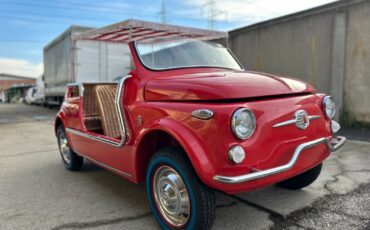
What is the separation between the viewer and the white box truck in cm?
1322

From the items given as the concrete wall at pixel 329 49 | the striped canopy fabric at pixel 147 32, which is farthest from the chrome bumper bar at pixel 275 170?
the concrete wall at pixel 329 49

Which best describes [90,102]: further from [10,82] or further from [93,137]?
[10,82]

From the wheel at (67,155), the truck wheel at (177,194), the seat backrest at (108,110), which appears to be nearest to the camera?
→ the truck wheel at (177,194)

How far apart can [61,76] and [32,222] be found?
13.9 m

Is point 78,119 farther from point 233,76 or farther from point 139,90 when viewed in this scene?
point 233,76

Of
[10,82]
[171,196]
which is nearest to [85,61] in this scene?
[171,196]

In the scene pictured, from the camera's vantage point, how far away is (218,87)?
2545 mm

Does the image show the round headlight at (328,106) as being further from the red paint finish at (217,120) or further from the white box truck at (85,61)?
the white box truck at (85,61)

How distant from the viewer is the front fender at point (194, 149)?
236 centimetres

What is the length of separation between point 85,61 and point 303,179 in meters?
11.4

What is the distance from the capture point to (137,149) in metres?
3.11

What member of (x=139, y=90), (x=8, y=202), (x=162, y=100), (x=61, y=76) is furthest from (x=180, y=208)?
(x=61, y=76)

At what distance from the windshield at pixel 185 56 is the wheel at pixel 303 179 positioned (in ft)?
4.86

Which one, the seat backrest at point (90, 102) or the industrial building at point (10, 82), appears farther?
the industrial building at point (10, 82)
